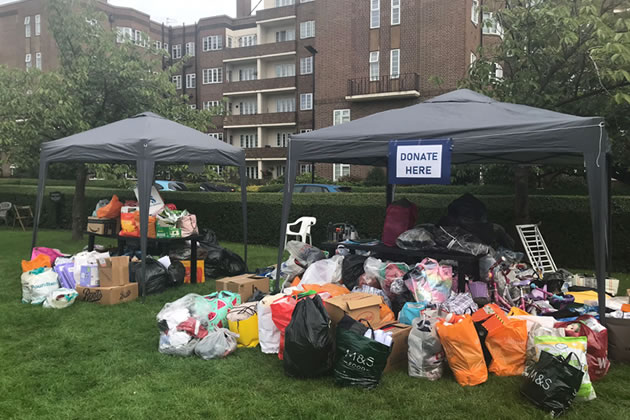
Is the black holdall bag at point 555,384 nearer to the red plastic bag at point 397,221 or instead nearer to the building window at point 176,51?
the red plastic bag at point 397,221

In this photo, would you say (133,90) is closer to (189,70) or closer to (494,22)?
(494,22)

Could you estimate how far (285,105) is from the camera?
112ft

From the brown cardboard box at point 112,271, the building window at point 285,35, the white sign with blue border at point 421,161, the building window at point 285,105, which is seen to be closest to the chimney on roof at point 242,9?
the building window at point 285,35

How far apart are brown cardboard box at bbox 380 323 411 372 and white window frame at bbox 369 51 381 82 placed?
21407 millimetres

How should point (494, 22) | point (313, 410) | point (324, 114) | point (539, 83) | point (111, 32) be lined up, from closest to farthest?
point (313, 410)
point (539, 83)
point (494, 22)
point (111, 32)
point (324, 114)

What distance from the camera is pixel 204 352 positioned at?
4172mm

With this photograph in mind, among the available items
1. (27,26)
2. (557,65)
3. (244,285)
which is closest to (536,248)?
(557,65)

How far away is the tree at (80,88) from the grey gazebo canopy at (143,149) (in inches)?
104

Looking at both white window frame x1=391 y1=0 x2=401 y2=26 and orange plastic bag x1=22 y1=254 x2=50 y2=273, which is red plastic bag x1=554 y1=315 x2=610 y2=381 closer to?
orange plastic bag x1=22 y1=254 x2=50 y2=273

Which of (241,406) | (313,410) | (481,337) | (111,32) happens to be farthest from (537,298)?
(111,32)

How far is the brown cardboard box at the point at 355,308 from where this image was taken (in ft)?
13.2

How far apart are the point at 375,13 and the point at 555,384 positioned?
2332cm

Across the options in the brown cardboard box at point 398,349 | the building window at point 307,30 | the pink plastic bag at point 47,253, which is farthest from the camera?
the building window at point 307,30

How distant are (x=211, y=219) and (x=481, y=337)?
8.95 metres
